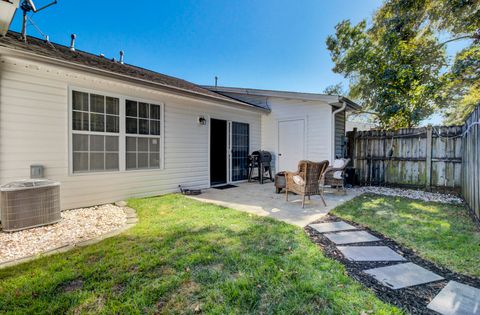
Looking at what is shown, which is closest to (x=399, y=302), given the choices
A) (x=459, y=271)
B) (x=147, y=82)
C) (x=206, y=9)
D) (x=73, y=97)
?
(x=459, y=271)

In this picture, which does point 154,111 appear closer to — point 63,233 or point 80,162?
point 80,162

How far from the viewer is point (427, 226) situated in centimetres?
346

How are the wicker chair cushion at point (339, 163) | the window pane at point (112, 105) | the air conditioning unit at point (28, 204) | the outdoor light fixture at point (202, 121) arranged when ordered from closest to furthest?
the air conditioning unit at point (28, 204) → the window pane at point (112, 105) → the wicker chair cushion at point (339, 163) → the outdoor light fixture at point (202, 121)

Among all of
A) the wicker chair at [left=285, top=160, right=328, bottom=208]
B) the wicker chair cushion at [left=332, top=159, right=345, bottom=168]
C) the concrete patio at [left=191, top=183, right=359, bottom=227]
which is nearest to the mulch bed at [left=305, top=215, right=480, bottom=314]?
the concrete patio at [left=191, top=183, right=359, bottom=227]

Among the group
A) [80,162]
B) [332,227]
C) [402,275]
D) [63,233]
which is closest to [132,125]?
[80,162]

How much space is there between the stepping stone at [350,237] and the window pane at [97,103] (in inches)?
189

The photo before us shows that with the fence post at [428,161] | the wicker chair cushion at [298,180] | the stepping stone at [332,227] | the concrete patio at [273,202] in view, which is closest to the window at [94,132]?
the concrete patio at [273,202]

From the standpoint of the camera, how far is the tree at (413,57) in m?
7.88

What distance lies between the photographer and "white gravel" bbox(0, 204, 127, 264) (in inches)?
104

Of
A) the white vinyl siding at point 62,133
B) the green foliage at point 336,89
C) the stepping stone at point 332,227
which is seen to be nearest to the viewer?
the stepping stone at point 332,227

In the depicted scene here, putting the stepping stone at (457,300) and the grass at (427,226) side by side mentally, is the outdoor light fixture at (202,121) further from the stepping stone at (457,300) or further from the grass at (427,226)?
the stepping stone at (457,300)

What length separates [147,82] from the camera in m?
4.77

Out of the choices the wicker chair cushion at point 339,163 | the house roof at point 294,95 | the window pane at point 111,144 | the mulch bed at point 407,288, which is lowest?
the mulch bed at point 407,288

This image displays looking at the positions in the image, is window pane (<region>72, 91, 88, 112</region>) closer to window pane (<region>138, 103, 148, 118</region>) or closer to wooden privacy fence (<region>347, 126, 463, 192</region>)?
window pane (<region>138, 103, 148, 118</region>)
